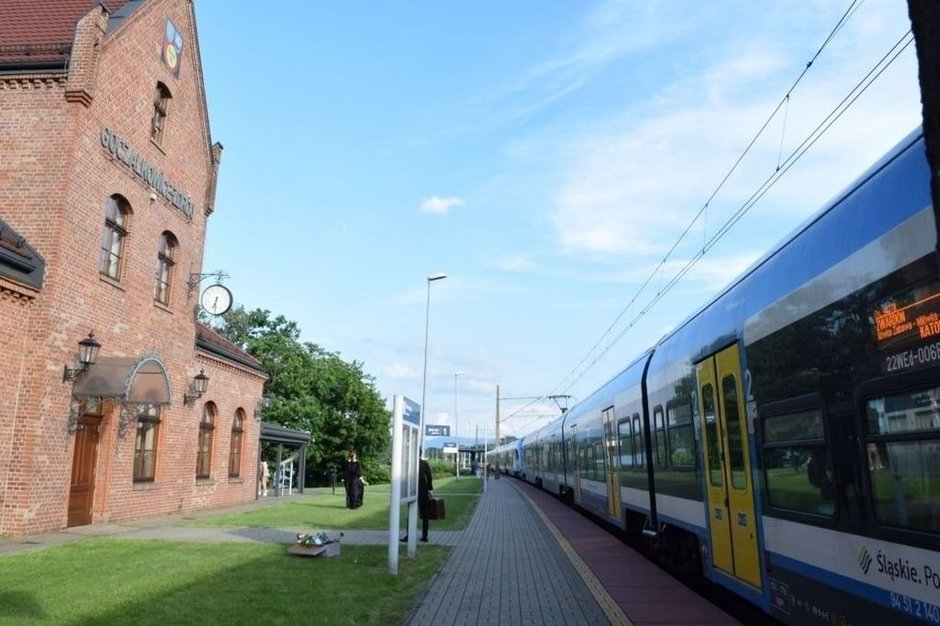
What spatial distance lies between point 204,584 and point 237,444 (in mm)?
16174

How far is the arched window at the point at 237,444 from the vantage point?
24.0 m

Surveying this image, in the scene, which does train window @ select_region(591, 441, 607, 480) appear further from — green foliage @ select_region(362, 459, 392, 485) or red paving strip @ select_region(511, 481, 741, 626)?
green foliage @ select_region(362, 459, 392, 485)

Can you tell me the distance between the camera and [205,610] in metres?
7.49

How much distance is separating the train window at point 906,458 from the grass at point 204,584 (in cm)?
500

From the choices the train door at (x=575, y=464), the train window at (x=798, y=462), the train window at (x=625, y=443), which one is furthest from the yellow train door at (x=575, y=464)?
the train window at (x=798, y=462)

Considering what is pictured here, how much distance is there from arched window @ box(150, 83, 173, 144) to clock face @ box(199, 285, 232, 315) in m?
4.10

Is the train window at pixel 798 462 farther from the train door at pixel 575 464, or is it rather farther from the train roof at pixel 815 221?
the train door at pixel 575 464

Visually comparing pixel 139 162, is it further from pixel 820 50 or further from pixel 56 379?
pixel 820 50

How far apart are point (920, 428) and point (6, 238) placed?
13962 mm

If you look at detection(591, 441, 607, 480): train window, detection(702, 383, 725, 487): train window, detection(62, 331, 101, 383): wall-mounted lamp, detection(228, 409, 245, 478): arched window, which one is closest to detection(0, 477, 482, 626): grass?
→ detection(62, 331, 101, 383): wall-mounted lamp

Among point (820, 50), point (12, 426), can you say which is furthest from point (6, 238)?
point (820, 50)

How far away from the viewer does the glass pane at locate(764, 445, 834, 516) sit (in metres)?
4.93

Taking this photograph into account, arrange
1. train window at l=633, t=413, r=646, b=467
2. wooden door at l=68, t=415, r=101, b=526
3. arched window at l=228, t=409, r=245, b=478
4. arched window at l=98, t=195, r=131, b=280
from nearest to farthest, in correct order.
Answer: train window at l=633, t=413, r=646, b=467 → wooden door at l=68, t=415, r=101, b=526 → arched window at l=98, t=195, r=131, b=280 → arched window at l=228, t=409, r=245, b=478

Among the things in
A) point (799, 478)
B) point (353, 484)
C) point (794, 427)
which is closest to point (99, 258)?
point (353, 484)
